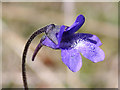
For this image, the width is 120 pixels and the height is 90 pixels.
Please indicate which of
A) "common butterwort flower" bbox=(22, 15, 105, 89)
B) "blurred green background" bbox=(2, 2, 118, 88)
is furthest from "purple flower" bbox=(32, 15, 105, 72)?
Result: "blurred green background" bbox=(2, 2, 118, 88)

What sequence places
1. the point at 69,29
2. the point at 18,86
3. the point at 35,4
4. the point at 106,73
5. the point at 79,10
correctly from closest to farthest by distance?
the point at 69,29 < the point at 18,86 < the point at 106,73 < the point at 79,10 < the point at 35,4

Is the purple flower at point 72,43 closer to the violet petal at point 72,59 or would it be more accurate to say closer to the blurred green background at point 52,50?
the violet petal at point 72,59

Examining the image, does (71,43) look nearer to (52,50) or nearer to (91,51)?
(91,51)

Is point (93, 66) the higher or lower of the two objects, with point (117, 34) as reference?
lower

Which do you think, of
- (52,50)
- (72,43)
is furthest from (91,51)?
(52,50)

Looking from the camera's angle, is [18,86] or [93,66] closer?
[18,86]

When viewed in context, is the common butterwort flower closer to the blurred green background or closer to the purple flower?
the purple flower

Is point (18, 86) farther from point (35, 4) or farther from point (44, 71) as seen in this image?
point (35, 4)

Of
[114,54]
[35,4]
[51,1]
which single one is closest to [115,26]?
[114,54]
